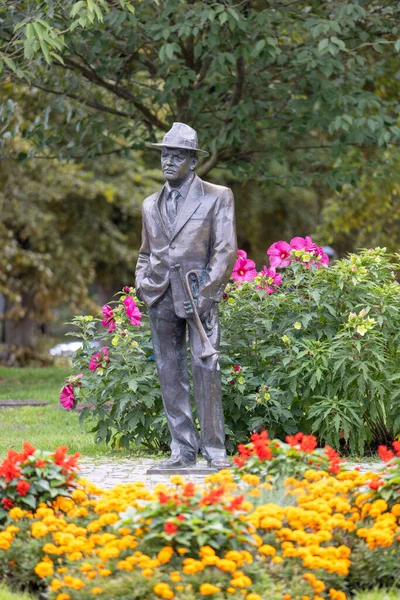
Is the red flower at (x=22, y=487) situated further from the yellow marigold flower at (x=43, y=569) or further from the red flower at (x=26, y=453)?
the yellow marigold flower at (x=43, y=569)

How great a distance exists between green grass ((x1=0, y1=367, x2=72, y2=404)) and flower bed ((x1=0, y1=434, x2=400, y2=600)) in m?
7.99

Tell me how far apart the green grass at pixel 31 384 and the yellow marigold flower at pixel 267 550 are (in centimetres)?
855

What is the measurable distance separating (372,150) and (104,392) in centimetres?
1132

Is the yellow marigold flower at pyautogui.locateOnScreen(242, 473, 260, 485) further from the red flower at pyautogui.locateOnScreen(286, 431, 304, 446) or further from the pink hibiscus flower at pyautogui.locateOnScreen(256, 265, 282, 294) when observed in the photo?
the pink hibiscus flower at pyautogui.locateOnScreen(256, 265, 282, 294)

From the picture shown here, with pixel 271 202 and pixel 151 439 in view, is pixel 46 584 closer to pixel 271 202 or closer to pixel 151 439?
pixel 151 439

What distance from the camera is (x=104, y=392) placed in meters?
9.54

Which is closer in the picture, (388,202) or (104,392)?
(104,392)

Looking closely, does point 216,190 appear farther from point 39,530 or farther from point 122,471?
point 39,530

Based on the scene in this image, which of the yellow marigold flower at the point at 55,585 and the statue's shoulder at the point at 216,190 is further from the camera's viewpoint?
the statue's shoulder at the point at 216,190

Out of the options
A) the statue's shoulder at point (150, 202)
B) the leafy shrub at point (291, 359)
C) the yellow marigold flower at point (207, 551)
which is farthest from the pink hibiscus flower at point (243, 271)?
the yellow marigold flower at point (207, 551)

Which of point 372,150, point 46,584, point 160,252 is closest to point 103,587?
point 46,584

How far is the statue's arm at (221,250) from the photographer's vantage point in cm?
808

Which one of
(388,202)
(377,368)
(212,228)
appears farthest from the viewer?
(388,202)

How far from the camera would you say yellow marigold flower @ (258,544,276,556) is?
531 cm
